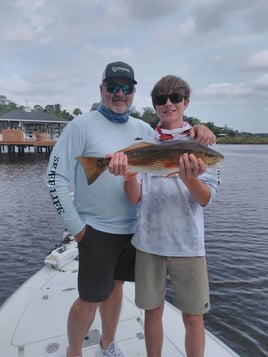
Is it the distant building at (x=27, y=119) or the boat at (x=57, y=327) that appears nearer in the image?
the boat at (x=57, y=327)

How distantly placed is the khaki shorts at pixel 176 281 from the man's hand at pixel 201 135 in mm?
935

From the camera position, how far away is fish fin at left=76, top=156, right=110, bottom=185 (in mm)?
2578

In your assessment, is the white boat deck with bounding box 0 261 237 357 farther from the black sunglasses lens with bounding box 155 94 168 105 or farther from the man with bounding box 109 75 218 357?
the black sunglasses lens with bounding box 155 94 168 105

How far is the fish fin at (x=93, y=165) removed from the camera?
258 cm

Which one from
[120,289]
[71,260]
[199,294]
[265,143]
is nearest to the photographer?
[199,294]

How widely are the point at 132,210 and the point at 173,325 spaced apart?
1.70 metres

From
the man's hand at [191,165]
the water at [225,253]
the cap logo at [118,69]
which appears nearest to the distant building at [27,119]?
the water at [225,253]

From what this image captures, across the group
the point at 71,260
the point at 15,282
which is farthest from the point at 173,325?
the point at 15,282

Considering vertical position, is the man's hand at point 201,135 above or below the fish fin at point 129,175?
above

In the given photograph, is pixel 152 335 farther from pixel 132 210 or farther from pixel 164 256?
pixel 132 210

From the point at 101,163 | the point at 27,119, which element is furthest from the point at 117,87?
the point at 27,119

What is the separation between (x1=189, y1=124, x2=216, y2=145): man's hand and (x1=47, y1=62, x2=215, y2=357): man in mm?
617

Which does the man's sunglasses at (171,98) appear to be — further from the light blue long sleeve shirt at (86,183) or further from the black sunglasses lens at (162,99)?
the light blue long sleeve shirt at (86,183)

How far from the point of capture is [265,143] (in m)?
134
